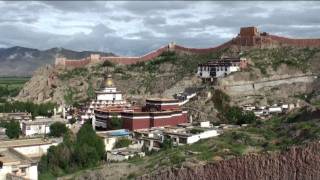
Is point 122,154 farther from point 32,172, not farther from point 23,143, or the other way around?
point 23,143

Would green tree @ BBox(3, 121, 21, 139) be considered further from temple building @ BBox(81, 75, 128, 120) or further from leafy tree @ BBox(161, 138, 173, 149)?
leafy tree @ BBox(161, 138, 173, 149)

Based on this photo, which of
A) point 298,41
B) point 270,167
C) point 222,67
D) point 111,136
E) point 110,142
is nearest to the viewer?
point 270,167

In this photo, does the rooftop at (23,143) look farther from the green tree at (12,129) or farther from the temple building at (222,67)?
the temple building at (222,67)

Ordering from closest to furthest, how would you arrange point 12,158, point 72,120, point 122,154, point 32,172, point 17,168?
point 17,168, point 32,172, point 12,158, point 122,154, point 72,120

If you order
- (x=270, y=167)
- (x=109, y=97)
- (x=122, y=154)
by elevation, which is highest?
(x=109, y=97)

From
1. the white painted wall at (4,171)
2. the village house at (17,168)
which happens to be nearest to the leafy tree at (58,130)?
the village house at (17,168)

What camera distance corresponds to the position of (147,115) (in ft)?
119

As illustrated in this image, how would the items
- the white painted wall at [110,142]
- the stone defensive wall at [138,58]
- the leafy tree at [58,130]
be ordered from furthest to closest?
the stone defensive wall at [138,58], the leafy tree at [58,130], the white painted wall at [110,142]

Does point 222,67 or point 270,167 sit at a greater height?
point 222,67

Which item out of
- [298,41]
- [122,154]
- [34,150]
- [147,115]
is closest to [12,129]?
[34,150]

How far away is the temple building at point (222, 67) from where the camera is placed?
49312 mm

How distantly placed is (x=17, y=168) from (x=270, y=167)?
15048 millimetres

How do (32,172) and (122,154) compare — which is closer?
(32,172)

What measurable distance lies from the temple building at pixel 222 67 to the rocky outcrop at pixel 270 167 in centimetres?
3680
